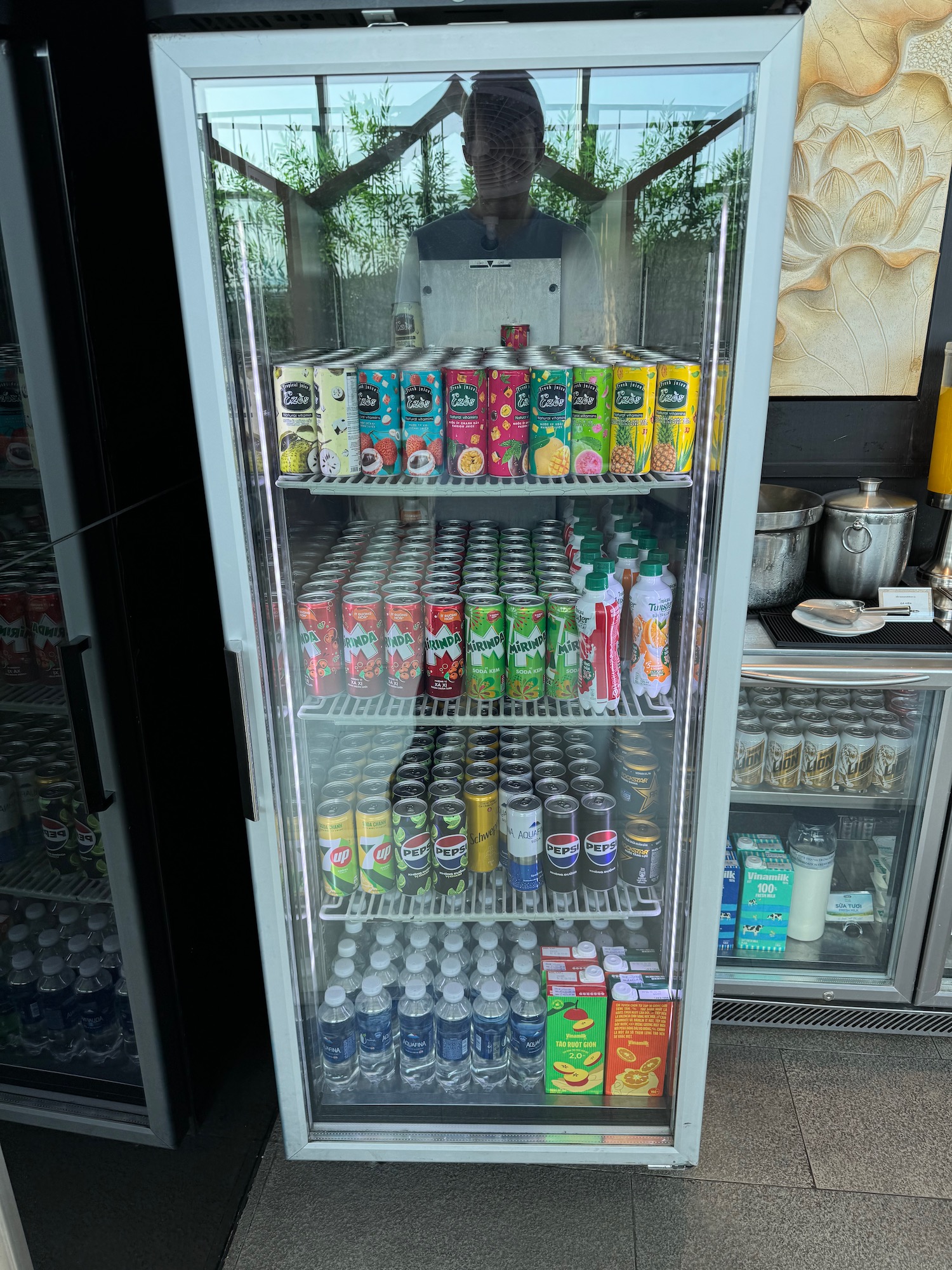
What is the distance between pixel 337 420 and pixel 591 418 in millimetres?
412

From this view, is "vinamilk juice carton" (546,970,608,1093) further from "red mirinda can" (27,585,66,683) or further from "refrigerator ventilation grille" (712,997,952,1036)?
"red mirinda can" (27,585,66,683)

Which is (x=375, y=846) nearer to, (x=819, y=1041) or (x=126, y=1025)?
(x=126, y=1025)

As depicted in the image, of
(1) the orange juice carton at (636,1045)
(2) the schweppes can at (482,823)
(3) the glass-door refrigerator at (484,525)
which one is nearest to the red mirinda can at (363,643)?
(3) the glass-door refrigerator at (484,525)

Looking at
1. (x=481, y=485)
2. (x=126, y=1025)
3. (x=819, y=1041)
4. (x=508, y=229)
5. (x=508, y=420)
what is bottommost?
(x=819, y=1041)

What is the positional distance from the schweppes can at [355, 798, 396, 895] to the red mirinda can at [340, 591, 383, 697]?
0.71ft

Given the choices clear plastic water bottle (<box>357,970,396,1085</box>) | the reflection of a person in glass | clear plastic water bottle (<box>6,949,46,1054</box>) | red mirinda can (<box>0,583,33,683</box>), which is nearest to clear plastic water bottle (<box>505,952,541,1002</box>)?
clear plastic water bottle (<box>357,970,396,1085</box>)

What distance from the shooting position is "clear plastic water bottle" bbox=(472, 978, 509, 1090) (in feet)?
5.68

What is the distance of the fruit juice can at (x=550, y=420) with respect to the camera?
4.72ft

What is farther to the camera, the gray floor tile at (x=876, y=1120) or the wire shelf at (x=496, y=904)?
the gray floor tile at (x=876, y=1120)

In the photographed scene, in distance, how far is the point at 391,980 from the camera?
177 cm

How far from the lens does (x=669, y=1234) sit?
5.56 feet

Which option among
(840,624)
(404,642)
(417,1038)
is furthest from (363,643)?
(840,624)

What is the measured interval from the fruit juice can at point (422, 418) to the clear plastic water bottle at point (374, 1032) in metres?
0.99

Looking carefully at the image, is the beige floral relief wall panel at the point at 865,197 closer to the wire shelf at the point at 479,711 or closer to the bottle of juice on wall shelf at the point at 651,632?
the bottle of juice on wall shelf at the point at 651,632
